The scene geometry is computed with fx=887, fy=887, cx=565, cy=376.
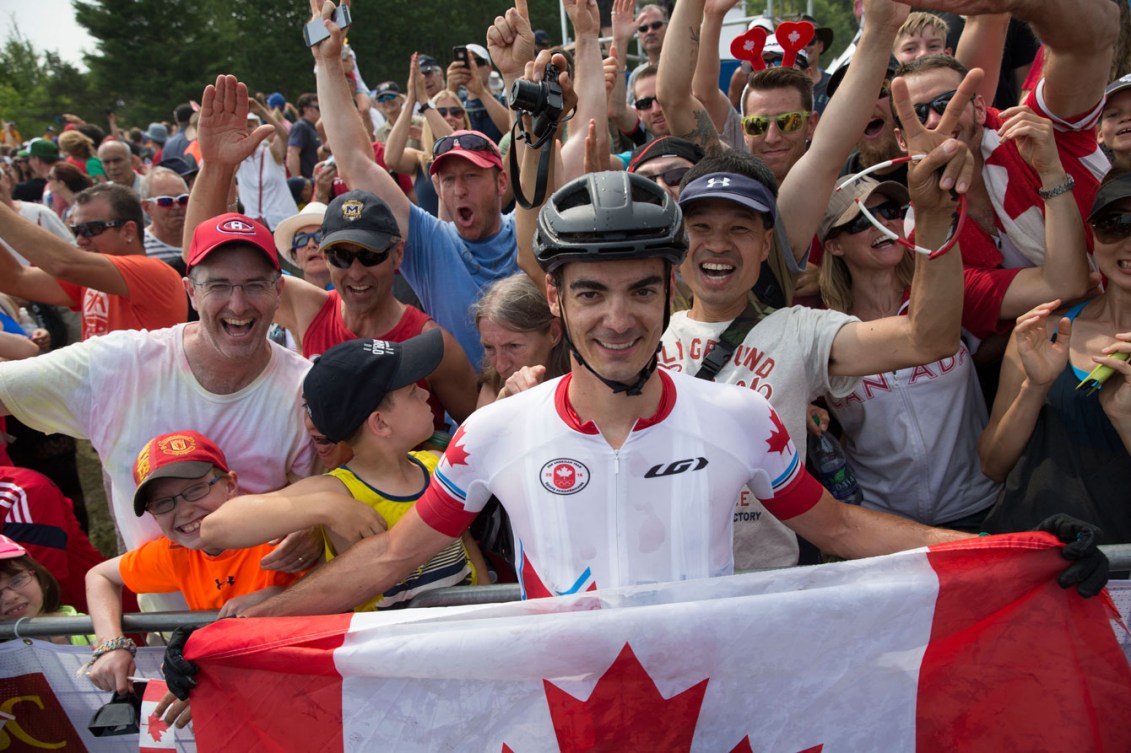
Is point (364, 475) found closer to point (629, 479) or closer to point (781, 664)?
point (629, 479)

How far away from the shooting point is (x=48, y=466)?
6238 mm

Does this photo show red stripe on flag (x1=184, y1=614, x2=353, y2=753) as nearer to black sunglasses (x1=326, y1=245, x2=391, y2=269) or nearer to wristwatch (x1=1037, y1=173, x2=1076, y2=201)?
black sunglasses (x1=326, y1=245, x2=391, y2=269)

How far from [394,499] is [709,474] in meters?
1.30

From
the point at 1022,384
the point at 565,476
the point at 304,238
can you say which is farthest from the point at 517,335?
the point at 304,238

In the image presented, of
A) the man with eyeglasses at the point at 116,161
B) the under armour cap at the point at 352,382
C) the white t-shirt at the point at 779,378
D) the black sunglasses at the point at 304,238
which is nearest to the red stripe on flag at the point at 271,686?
the under armour cap at the point at 352,382

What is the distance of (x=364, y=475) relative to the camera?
3.27 meters

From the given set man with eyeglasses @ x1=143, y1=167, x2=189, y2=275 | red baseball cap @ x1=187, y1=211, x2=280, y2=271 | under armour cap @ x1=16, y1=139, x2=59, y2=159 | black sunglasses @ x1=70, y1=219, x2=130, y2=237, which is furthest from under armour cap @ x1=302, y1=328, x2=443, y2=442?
under armour cap @ x1=16, y1=139, x2=59, y2=159

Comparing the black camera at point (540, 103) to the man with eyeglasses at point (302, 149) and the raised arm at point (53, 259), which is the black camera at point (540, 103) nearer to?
the raised arm at point (53, 259)

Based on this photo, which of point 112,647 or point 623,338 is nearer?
point 623,338

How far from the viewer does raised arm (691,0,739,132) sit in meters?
4.93

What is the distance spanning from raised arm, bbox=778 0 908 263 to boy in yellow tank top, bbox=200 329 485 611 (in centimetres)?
160

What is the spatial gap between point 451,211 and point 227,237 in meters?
1.69

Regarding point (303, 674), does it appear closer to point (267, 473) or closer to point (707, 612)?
point (707, 612)

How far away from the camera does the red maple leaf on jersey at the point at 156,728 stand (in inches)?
120
